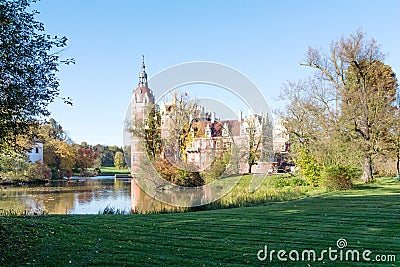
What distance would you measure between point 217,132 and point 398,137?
398 inches

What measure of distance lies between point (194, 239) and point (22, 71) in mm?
3636

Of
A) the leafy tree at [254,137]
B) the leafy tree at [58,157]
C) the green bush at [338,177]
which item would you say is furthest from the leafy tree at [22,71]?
the leafy tree at [58,157]

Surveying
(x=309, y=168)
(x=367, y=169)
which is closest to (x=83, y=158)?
(x=309, y=168)

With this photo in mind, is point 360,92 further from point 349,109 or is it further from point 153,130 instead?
point 153,130

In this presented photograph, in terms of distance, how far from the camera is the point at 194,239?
612 cm

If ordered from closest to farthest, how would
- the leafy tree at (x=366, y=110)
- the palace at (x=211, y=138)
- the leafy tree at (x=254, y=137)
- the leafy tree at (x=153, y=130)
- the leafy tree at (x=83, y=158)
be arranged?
the leafy tree at (x=366, y=110) < the palace at (x=211, y=138) < the leafy tree at (x=153, y=130) < the leafy tree at (x=254, y=137) < the leafy tree at (x=83, y=158)

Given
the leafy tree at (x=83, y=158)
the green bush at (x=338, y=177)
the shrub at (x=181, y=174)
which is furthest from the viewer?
the leafy tree at (x=83, y=158)

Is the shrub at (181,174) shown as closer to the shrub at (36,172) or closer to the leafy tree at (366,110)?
the leafy tree at (366,110)

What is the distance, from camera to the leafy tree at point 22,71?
5195mm

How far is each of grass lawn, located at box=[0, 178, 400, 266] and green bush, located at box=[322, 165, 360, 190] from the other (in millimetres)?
7493

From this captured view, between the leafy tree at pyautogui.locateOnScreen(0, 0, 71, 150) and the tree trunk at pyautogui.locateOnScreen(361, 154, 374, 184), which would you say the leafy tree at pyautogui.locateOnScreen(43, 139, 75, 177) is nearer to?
the tree trunk at pyautogui.locateOnScreen(361, 154, 374, 184)

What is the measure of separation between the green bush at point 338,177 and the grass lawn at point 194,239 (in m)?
7.49

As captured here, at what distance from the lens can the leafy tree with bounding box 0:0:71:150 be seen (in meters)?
5.20

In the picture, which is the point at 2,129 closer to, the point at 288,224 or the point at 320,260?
the point at 320,260
